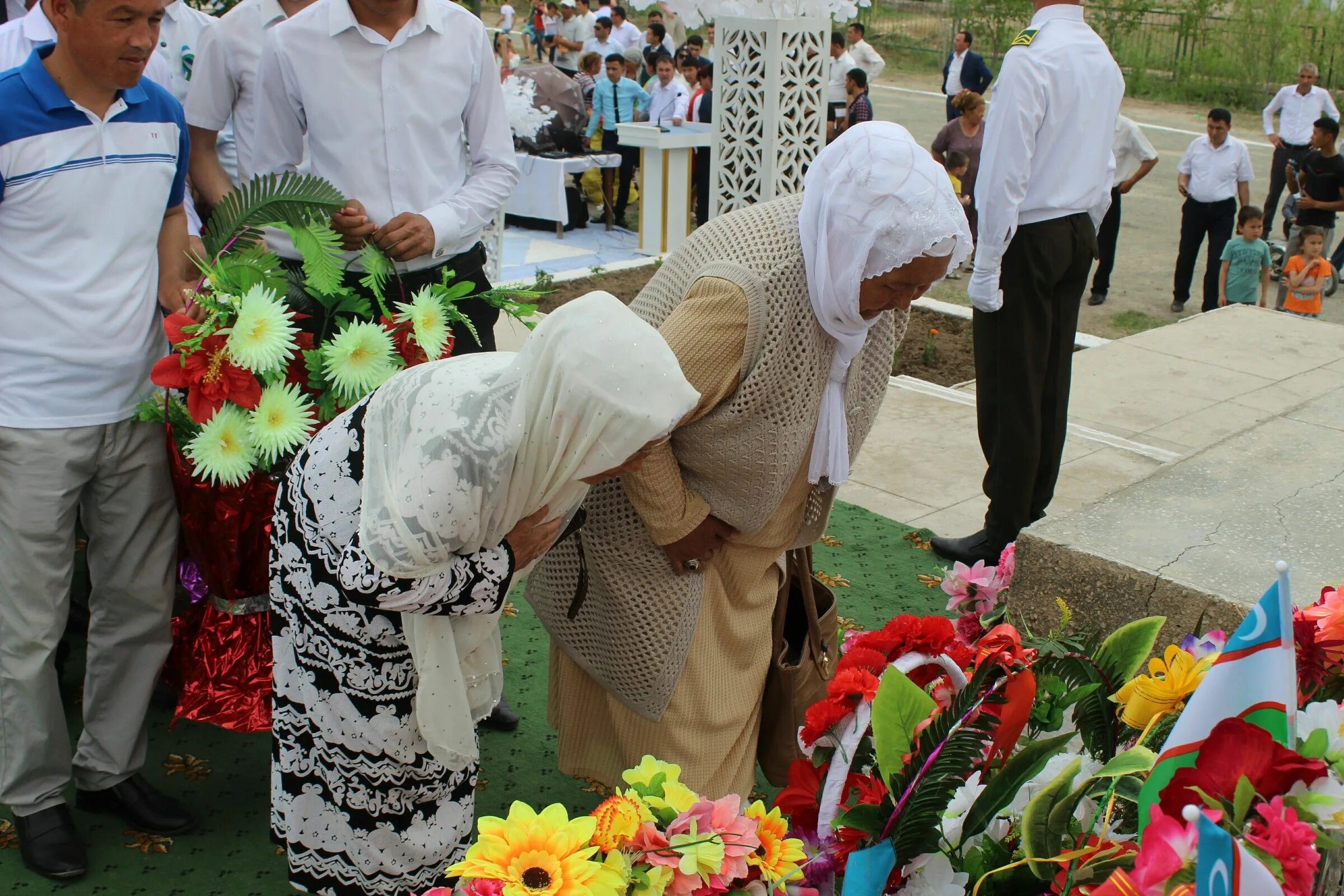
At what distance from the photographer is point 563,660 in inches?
113

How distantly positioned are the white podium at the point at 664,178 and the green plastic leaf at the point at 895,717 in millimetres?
9385

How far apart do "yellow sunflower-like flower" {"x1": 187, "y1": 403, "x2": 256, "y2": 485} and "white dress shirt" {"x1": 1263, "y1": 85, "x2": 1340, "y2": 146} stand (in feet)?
40.9

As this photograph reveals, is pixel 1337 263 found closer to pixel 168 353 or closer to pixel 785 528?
pixel 785 528

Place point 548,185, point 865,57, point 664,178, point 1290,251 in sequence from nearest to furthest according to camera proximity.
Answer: point 1290,251
point 664,178
point 548,185
point 865,57

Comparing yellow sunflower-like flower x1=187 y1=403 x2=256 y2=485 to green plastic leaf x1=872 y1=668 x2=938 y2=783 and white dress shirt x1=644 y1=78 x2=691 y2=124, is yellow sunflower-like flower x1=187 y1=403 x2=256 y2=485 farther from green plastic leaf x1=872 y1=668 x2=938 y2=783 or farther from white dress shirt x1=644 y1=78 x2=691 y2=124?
white dress shirt x1=644 y1=78 x2=691 y2=124

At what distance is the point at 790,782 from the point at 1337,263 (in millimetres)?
11513

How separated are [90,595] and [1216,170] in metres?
9.53

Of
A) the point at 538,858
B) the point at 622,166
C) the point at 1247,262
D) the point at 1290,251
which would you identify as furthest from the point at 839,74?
the point at 538,858

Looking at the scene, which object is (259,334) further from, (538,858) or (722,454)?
(538,858)

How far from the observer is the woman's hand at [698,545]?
2.54m

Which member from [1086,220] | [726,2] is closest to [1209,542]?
[1086,220]

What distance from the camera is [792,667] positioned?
284 centimetres

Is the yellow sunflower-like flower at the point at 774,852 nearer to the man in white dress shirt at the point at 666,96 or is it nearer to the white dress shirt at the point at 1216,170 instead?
the white dress shirt at the point at 1216,170

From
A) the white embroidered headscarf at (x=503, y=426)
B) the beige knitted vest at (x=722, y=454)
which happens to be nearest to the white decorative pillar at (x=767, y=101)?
the beige knitted vest at (x=722, y=454)
